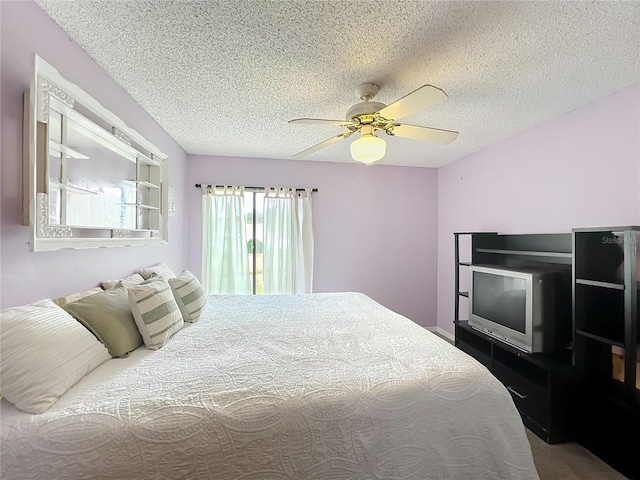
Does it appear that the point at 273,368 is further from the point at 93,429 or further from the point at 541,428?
the point at 541,428

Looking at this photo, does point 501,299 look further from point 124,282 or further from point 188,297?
point 124,282

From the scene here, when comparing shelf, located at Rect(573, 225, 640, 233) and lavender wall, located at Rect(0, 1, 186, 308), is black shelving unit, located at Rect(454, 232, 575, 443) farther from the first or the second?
lavender wall, located at Rect(0, 1, 186, 308)

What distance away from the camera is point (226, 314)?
A: 2.20 meters

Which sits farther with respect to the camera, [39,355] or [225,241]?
[225,241]

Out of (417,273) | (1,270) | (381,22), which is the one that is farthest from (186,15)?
(417,273)

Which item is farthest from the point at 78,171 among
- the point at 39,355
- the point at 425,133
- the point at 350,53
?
the point at 425,133

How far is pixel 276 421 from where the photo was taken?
1.03 m

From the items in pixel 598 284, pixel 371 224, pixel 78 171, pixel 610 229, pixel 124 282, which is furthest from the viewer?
pixel 371 224

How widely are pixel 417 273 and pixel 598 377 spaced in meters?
2.30

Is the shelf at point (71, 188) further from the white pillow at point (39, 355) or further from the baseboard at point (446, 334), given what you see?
the baseboard at point (446, 334)

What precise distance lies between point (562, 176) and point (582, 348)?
1365mm

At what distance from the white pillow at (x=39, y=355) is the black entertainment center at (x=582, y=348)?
2.65 m

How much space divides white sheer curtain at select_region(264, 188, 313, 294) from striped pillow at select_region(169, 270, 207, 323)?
156cm

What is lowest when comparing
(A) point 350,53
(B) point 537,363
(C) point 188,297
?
(B) point 537,363
